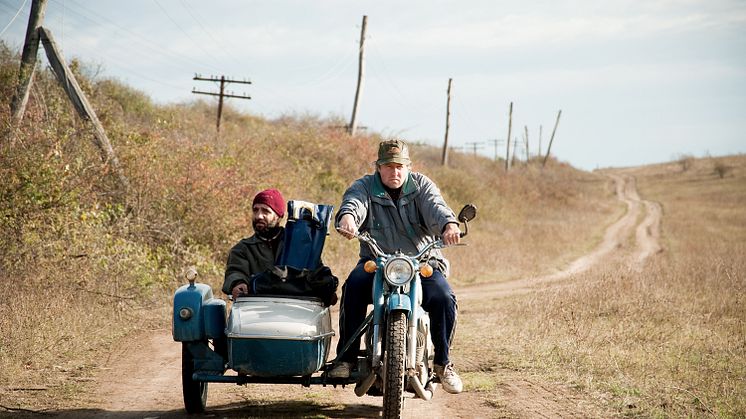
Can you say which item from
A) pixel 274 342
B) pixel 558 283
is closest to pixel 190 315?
pixel 274 342

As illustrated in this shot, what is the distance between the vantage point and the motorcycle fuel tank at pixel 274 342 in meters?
5.91

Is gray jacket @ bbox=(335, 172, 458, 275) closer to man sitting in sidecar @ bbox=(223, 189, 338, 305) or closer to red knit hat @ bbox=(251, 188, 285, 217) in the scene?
man sitting in sidecar @ bbox=(223, 189, 338, 305)

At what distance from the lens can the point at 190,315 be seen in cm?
645

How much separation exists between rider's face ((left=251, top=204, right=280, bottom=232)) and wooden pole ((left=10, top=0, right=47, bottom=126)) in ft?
A: 29.2

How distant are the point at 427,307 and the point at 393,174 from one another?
1091 millimetres

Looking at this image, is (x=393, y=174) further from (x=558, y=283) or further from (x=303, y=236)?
(x=558, y=283)

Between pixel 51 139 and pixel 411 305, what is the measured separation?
902 cm

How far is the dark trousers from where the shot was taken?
20.7 feet

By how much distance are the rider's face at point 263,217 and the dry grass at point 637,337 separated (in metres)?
3.11

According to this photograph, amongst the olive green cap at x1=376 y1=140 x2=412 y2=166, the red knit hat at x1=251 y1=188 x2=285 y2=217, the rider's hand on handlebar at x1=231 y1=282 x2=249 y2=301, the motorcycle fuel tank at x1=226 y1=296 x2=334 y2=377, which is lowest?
the motorcycle fuel tank at x1=226 y1=296 x2=334 y2=377

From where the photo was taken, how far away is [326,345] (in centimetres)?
634

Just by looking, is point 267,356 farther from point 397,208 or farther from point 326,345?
point 397,208

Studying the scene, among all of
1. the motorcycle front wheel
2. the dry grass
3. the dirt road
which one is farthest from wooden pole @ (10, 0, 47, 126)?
the motorcycle front wheel

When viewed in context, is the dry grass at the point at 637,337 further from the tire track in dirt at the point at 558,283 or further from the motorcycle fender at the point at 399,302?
the motorcycle fender at the point at 399,302
